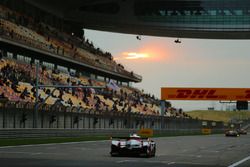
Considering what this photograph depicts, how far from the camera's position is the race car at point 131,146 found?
88.7 feet

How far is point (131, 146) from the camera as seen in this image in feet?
89.2

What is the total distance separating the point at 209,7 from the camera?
320ft

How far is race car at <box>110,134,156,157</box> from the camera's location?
88.7 ft

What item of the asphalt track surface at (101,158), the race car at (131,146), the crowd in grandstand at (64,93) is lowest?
the asphalt track surface at (101,158)

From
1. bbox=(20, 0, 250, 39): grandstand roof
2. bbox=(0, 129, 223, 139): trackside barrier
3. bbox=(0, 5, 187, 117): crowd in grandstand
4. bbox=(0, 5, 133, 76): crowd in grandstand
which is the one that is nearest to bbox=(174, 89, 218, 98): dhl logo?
bbox=(0, 5, 187, 117): crowd in grandstand

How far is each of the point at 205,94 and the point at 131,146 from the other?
58166mm

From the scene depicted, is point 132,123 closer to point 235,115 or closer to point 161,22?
point 161,22

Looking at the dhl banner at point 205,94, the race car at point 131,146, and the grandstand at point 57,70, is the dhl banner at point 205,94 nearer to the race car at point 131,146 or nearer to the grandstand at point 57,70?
the grandstand at point 57,70

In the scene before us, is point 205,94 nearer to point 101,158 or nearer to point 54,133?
point 54,133

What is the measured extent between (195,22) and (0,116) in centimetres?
6115

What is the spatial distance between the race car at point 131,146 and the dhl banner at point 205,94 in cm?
5618

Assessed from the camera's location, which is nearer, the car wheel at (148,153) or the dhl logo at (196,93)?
the car wheel at (148,153)

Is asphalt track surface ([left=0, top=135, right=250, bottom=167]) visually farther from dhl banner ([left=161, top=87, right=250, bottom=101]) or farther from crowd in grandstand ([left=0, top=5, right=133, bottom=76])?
dhl banner ([left=161, top=87, right=250, bottom=101])

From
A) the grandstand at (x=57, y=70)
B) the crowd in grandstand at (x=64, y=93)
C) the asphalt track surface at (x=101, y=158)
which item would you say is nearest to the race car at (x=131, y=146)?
the asphalt track surface at (x=101, y=158)
